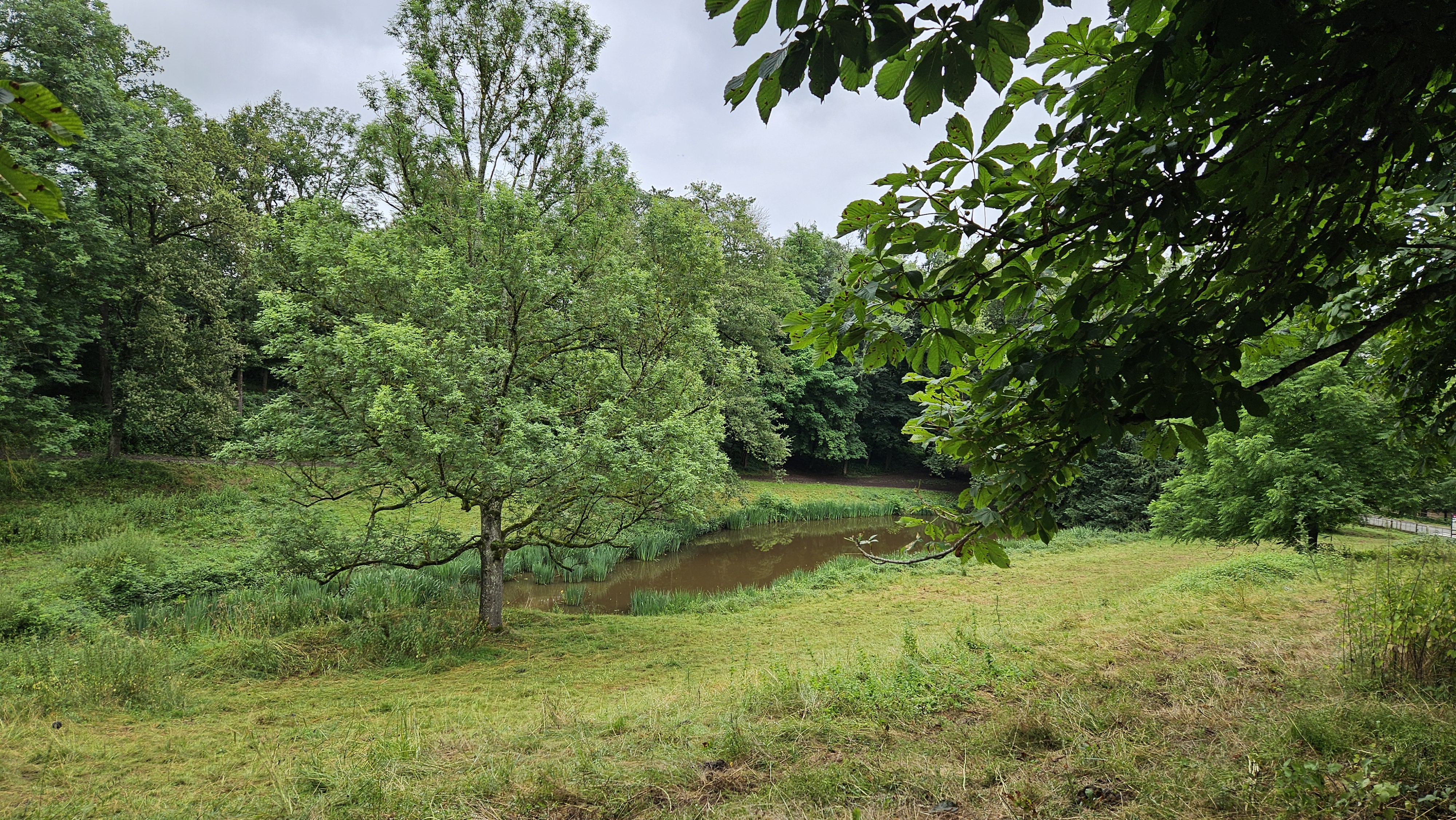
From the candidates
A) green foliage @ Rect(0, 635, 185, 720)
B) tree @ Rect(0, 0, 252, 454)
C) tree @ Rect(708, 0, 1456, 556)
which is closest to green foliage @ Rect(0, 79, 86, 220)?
tree @ Rect(708, 0, 1456, 556)

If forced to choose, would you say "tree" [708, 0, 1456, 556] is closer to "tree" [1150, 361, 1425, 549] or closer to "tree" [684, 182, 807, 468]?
"tree" [1150, 361, 1425, 549]

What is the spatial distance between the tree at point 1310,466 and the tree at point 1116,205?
9.79m

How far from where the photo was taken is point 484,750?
409 cm

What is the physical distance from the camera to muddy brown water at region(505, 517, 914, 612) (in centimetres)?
1241

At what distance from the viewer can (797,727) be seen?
3.83 meters

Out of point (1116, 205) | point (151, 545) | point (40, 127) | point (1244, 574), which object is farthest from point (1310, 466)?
point (151, 545)

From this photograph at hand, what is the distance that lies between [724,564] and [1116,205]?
15.1 m

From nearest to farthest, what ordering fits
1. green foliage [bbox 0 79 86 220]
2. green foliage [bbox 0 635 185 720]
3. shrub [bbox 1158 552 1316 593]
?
green foliage [bbox 0 79 86 220] → green foliage [bbox 0 635 185 720] → shrub [bbox 1158 552 1316 593]

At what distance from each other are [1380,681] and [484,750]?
5.19m

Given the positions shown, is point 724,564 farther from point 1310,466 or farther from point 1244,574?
point 1310,466

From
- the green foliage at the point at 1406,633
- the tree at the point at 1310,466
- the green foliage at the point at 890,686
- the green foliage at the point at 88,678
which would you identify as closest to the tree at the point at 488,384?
the green foliage at the point at 88,678

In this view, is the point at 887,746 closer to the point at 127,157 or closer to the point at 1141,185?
the point at 1141,185

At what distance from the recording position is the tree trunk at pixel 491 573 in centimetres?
920

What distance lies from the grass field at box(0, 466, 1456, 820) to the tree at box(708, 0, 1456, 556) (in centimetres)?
141
